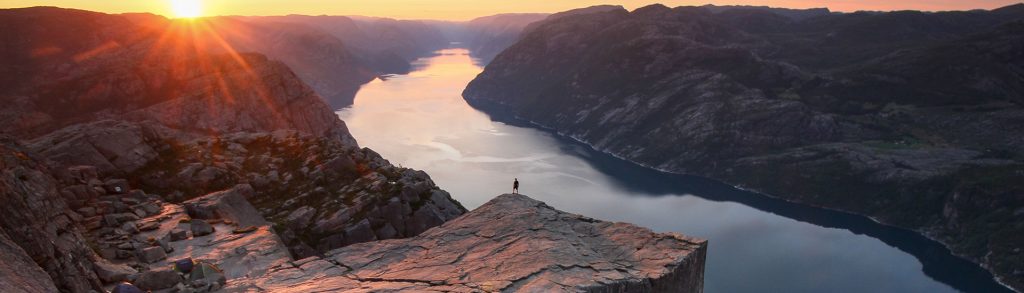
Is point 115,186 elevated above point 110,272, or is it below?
below

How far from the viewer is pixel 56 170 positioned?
118 ft

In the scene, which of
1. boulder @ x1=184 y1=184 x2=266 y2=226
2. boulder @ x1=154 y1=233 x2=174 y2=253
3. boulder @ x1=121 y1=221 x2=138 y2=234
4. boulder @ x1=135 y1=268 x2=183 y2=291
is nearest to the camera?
boulder @ x1=135 y1=268 x2=183 y2=291

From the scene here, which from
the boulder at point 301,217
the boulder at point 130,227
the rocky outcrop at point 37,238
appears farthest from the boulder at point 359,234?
the rocky outcrop at point 37,238

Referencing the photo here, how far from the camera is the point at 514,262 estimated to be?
25.3 meters

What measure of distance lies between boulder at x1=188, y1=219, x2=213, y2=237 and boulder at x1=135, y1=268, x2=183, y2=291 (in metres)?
8.72

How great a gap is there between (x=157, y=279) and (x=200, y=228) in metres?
9.55

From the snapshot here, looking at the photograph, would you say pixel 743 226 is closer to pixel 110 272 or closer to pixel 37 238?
pixel 110 272

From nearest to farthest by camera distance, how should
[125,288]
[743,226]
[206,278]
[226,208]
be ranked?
[125,288] < [206,278] < [226,208] < [743,226]

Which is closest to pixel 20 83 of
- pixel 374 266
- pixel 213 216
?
pixel 213 216

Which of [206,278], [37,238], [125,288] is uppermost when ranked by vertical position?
[37,238]

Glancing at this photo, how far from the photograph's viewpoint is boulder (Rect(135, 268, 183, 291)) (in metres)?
23.2

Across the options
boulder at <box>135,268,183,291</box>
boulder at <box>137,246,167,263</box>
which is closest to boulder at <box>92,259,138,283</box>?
boulder at <box>135,268,183,291</box>

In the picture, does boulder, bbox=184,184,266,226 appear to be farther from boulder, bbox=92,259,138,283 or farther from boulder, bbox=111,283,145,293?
boulder, bbox=111,283,145,293

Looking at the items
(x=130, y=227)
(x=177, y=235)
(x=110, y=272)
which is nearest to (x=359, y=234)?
(x=177, y=235)
